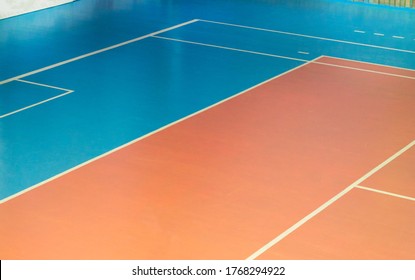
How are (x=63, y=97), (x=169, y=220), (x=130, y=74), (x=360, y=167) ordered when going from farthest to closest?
1. (x=130, y=74)
2. (x=63, y=97)
3. (x=360, y=167)
4. (x=169, y=220)

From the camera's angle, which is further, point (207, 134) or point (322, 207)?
point (207, 134)

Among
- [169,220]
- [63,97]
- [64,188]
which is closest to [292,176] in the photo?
[169,220]

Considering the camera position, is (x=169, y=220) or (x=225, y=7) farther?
(x=225, y=7)

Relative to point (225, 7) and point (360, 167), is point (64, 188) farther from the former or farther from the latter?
point (225, 7)

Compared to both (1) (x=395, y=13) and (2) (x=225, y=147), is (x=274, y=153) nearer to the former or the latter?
(2) (x=225, y=147)

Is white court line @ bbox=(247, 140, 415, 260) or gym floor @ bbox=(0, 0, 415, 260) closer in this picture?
white court line @ bbox=(247, 140, 415, 260)

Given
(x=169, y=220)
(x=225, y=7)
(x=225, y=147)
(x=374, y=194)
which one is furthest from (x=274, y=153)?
(x=225, y=7)

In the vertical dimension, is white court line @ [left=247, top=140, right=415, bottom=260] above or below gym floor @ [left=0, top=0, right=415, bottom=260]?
below

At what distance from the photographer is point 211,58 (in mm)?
12766

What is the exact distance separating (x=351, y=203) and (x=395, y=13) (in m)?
8.06

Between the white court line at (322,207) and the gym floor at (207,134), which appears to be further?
the gym floor at (207,134)

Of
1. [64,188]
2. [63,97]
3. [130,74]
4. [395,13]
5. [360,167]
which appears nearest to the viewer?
[64,188]

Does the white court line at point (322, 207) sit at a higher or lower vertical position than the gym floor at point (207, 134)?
lower

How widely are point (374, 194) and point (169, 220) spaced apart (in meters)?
1.98
